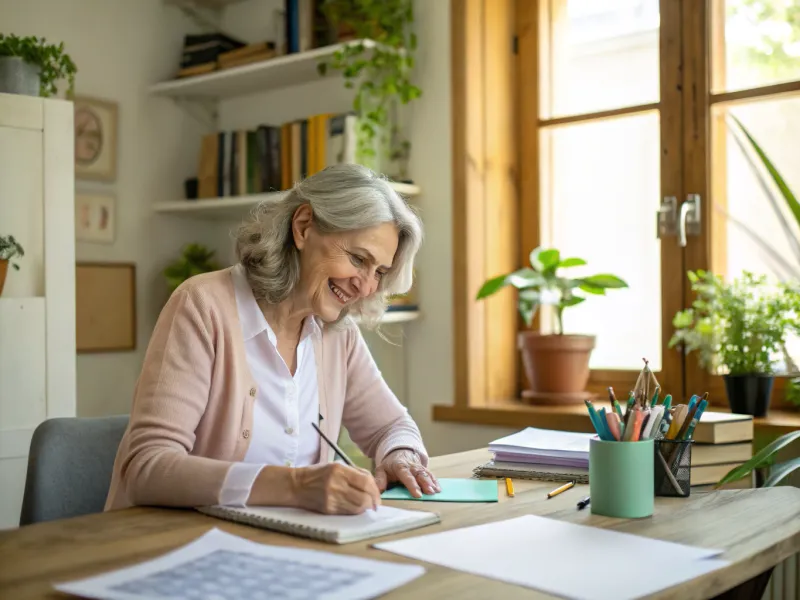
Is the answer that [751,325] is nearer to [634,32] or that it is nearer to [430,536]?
[634,32]

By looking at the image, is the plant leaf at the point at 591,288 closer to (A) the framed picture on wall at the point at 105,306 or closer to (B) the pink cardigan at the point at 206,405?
(B) the pink cardigan at the point at 206,405

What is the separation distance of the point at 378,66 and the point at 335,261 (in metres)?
1.38

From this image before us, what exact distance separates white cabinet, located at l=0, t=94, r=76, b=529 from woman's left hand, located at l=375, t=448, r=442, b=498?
→ 4.17ft

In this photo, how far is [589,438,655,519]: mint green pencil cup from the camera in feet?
4.47

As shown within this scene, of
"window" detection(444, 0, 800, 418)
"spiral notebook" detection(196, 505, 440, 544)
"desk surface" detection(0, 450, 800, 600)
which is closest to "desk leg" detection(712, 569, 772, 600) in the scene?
"desk surface" detection(0, 450, 800, 600)

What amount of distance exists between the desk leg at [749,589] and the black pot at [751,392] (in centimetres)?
117

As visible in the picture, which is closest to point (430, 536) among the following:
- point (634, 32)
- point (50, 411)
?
point (50, 411)

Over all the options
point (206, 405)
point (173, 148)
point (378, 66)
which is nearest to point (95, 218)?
point (173, 148)

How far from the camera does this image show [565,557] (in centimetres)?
113

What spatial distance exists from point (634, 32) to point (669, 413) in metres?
1.85

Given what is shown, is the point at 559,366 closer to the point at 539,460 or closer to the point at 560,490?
the point at 539,460

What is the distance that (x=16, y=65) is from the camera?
2.67 meters

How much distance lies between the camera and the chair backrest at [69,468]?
66.2 inches

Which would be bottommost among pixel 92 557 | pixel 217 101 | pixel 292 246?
pixel 92 557
